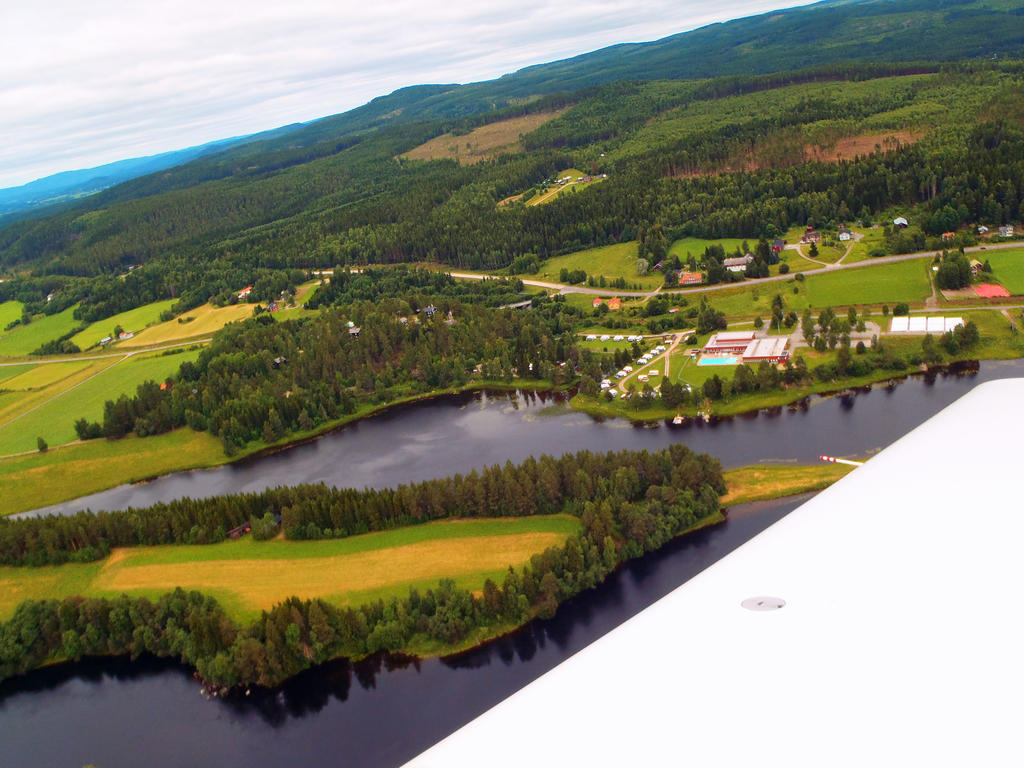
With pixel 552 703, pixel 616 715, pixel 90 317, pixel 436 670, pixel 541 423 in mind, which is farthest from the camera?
pixel 90 317

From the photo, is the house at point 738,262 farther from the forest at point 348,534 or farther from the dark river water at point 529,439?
the forest at point 348,534

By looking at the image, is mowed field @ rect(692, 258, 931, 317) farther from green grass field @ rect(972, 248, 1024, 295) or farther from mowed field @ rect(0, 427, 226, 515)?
mowed field @ rect(0, 427, 226, 515)

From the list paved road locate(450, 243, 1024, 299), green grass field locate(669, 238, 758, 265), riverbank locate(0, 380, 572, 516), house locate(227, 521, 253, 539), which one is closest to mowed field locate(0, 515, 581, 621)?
house locate(227, 521, 253, 539)

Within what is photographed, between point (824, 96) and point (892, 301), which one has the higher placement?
point (824, 96)

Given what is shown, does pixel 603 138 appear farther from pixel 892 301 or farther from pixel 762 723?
pixel 762 723

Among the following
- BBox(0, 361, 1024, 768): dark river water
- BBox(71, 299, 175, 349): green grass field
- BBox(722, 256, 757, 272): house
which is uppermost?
BBox(71, 299, 175, 349): green grass field

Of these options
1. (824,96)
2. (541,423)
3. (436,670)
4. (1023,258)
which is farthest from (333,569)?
(824,96)
